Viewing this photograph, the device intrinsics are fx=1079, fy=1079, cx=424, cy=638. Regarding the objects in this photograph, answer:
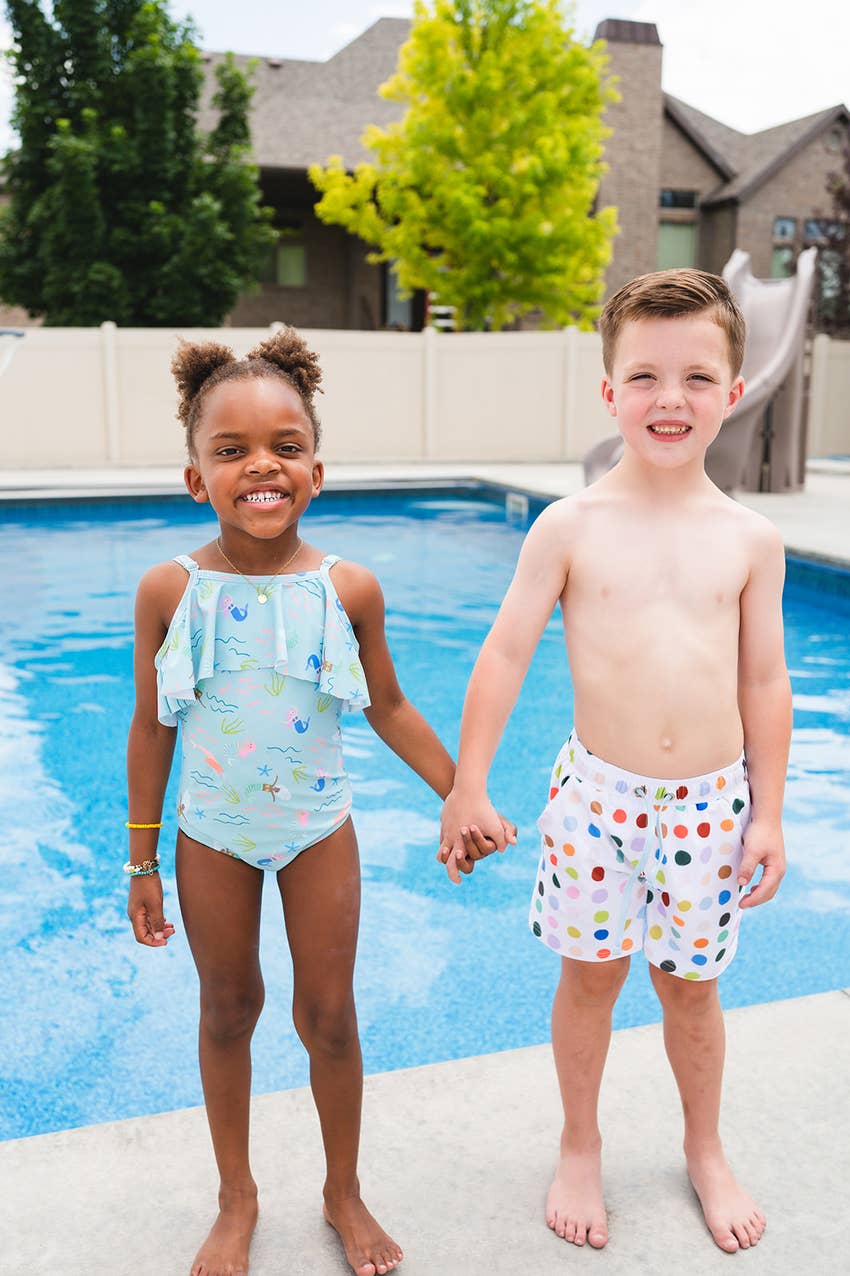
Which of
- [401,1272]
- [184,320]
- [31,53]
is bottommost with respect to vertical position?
[401,1272]

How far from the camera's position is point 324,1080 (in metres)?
1.88

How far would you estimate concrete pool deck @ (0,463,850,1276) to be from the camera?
1838 millimetres

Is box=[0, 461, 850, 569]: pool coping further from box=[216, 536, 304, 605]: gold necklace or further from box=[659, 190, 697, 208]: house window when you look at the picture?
box=[659, 190, 697, 208]: house window

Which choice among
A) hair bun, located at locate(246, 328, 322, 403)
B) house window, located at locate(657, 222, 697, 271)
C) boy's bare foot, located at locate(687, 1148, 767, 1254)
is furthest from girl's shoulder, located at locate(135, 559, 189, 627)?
Result: house window, located at locate(657, 222, 697, 271)

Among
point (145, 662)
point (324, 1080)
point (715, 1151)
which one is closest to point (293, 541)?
point (145, 662)

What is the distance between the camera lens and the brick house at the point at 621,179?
95.1 ft

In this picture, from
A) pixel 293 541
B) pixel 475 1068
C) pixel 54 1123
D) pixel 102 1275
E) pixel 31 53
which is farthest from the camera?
pixel 31 53

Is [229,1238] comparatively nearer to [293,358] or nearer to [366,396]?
[293,358]

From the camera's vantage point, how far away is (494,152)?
22625 mm

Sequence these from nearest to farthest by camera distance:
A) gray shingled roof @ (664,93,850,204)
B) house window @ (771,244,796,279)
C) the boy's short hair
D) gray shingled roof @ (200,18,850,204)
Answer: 1. the boy's short hair
2. gray shingled roof @ (200,18,850,204)
3. gray shingled roof @ (664,93,850,204)
4. house window @ (771,244,796,279)

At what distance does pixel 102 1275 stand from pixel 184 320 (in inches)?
881

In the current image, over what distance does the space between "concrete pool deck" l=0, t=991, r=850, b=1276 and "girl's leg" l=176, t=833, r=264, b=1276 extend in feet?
0.23

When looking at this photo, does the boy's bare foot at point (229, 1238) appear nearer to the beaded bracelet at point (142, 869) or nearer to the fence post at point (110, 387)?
the beaded bracelet at point (142, 869)

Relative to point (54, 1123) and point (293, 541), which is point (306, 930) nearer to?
point (293, 541)
